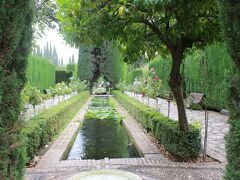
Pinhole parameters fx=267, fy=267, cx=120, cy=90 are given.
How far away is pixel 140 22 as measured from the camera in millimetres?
4566

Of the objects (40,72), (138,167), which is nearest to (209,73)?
(138,167)

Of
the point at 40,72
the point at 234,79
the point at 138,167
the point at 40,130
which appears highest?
the point at 40,72

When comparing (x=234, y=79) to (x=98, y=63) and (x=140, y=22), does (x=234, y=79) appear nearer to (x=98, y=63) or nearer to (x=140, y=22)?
(x=140, y=22)

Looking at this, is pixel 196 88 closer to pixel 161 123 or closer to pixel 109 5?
pixel 161 123

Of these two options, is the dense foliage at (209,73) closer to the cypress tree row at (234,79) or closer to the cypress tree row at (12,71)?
the cypress tree row at (234,79)

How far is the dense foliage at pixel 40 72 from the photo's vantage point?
1862cm

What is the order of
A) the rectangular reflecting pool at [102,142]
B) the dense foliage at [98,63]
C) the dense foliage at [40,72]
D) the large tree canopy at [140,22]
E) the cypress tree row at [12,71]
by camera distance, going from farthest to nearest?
the dense foliage at [98,63] < the dense foliage at [40,72] < the rectangular reflecting pool at [102,142] < the large tree canopy at [140,22] < the cypress tree row at [12,71]

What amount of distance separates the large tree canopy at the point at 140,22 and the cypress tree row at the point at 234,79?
168cm

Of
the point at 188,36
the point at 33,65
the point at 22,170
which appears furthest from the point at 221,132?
the point at 33,65

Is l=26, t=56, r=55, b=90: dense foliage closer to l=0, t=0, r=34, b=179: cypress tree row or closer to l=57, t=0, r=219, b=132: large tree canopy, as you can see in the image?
l=57, t=0, r=219, b=132: large tree canopy

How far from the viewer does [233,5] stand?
5.85 ft

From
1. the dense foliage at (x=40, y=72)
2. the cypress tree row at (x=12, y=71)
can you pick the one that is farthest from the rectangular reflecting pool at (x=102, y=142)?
the dense foliage at (x=40, y=72)

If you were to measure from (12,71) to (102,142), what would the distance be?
202 inches

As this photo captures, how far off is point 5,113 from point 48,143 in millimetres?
4258
